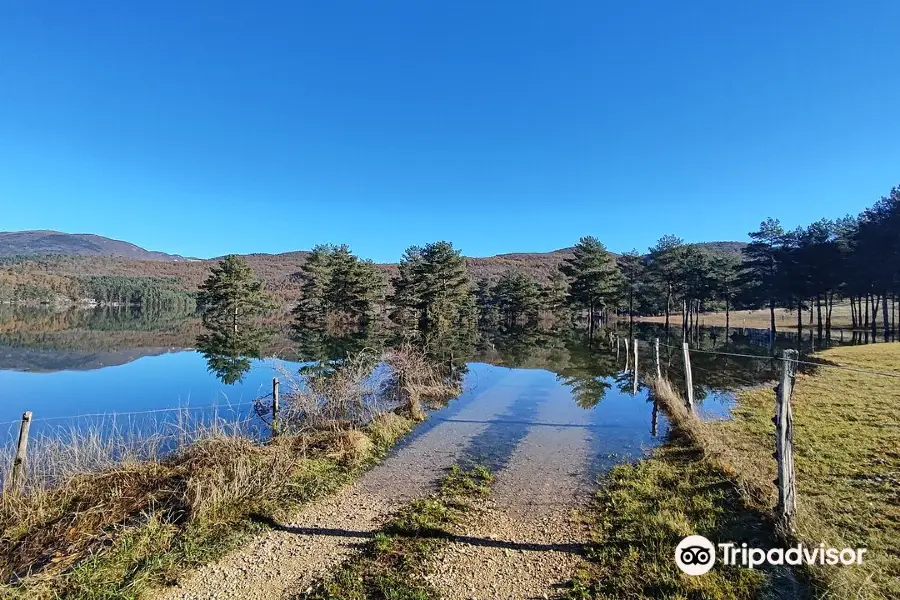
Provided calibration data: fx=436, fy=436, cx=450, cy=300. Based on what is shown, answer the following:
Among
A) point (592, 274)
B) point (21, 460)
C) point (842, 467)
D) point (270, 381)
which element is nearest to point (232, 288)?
point (270, 381)

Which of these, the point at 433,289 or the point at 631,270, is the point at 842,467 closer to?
the point at 433,289

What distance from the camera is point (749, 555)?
4.54 meters

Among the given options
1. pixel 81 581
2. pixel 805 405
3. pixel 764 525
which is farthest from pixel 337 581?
pixel 805 405

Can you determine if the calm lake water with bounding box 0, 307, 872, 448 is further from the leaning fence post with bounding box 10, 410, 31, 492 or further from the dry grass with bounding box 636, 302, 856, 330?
the dry grass with bounding box 636, 302, 856, 330

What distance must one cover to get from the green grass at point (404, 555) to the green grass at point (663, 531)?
1.55 meters

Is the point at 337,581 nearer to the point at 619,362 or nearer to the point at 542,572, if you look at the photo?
the point at 542,572

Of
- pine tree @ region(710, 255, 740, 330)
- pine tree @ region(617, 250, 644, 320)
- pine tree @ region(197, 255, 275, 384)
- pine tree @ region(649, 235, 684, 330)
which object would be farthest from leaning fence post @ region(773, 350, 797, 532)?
pine tree @ region(617, 250, 644, 320)

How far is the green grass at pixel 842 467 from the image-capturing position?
13.3ft

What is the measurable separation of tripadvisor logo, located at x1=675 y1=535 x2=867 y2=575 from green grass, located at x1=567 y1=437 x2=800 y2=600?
10 centimetres

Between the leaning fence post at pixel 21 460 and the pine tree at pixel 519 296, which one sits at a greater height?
the pine tree at pixel 519 296

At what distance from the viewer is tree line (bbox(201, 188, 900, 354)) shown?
Answer: 3572 cm

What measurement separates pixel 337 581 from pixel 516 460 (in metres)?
4.87

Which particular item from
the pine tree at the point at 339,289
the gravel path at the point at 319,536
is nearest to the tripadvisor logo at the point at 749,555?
the gravel path at the point at 319,536

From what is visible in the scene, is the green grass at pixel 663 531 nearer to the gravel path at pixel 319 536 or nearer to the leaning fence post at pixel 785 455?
the leaning fence post at pixel 785 455
